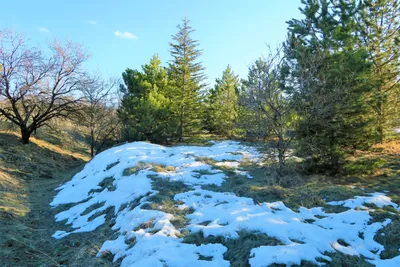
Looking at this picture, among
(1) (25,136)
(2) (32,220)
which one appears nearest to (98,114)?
(1) (25,136)

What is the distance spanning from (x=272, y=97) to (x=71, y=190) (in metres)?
7.84

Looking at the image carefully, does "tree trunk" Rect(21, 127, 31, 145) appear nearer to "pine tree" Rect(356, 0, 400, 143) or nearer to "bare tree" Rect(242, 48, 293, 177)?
"bare tree" Rect(242, 48, 293, 177)

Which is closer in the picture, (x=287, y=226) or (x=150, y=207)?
(x=287, y=226)

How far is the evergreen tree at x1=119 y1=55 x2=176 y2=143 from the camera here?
16.4 metres

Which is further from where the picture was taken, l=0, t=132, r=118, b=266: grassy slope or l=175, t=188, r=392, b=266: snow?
l=0, t=132, r=118, b=266: grassy slope

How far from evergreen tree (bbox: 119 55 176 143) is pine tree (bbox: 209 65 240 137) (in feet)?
15.6

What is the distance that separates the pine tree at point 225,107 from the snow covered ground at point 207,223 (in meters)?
12.5

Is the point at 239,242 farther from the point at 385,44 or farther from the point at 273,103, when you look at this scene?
the point at 385,44

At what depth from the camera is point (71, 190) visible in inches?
381

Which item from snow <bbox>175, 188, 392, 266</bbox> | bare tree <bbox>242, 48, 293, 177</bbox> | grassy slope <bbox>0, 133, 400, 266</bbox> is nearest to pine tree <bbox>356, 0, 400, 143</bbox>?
grassy slope <bbox>0, 133, 400, 266</bbox>

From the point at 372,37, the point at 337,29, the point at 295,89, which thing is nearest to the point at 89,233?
the point at 295,89

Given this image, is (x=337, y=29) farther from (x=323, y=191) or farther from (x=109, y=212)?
(x=109, y=212)

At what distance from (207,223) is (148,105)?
12.1 m

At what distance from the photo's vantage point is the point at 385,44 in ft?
39.8
